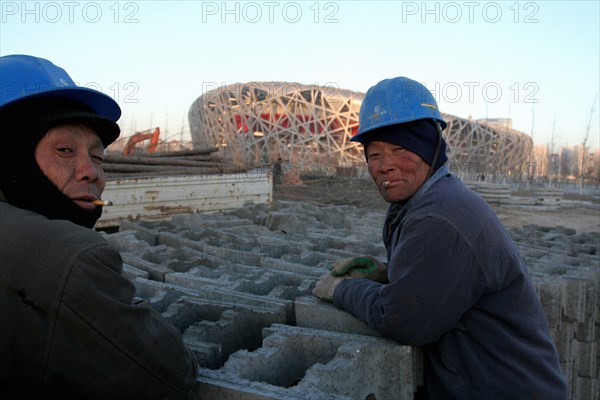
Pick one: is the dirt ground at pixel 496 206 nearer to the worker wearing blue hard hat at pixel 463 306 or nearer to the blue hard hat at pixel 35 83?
the worker wearing blue hard hat at pixel 463 306

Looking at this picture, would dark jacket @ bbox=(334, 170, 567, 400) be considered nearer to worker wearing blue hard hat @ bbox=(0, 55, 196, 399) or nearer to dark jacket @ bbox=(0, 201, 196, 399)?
worker wearing blue hard hat @ bbox=(0, 55, 196, 399)

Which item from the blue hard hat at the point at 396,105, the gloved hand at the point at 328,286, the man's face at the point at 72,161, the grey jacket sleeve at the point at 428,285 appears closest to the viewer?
the man's face at the point at 72,161

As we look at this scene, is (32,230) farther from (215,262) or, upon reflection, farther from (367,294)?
(215,262)

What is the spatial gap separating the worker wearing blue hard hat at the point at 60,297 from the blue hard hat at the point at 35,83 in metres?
0.01

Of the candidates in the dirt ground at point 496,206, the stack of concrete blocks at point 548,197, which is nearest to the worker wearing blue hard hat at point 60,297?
the dirt ground at point 496,206

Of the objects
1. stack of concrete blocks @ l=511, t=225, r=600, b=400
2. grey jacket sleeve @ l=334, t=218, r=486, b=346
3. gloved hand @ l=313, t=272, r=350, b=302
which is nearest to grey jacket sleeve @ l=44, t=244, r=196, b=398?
grey jacket sleeve @ l=334, t=218, r=486, b=346

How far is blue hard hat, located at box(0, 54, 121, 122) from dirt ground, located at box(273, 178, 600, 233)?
13.6 metres

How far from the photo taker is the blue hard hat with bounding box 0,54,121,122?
65.9 inches

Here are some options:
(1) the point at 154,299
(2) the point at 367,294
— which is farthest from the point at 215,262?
(2) the point at 367,294

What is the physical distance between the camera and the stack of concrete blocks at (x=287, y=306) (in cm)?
191

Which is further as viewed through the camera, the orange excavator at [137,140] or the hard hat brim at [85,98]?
the orange excavator at [137,140]

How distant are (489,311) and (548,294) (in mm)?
1475

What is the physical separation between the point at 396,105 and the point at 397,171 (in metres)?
0.33

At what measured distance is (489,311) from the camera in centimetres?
189
